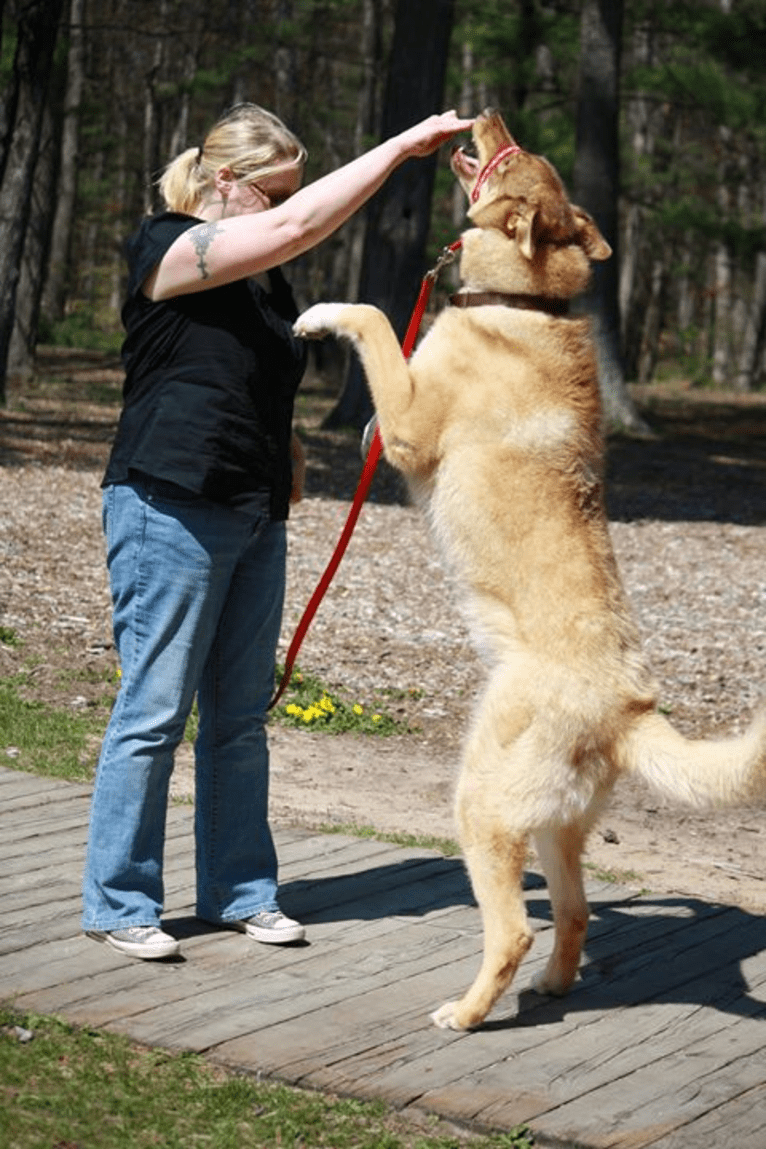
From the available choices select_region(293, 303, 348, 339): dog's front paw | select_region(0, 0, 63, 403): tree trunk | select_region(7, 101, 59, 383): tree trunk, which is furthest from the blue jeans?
select_region(7, 101, 59, 383): tree trunk

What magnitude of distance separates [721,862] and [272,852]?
7.24 feet

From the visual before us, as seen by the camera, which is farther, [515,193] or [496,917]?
[515,193]

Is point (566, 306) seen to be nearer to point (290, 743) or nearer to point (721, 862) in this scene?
point (721, 862)

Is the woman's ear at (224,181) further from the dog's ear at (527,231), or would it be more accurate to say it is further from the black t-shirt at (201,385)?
the dog's ear at (527,231)

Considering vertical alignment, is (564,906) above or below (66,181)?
below

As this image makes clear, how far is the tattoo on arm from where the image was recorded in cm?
Answer: 430

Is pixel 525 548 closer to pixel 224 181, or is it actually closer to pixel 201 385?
pixel 201 385

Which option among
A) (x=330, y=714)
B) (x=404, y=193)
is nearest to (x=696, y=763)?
(x=330, y=714)

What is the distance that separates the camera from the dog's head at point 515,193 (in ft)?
14.9

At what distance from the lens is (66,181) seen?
102 feet

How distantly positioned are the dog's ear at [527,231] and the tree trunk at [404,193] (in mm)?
14346

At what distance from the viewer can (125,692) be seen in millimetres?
4574

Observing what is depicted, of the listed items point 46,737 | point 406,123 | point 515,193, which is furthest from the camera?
point 406,123

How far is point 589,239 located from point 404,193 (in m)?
15.0
